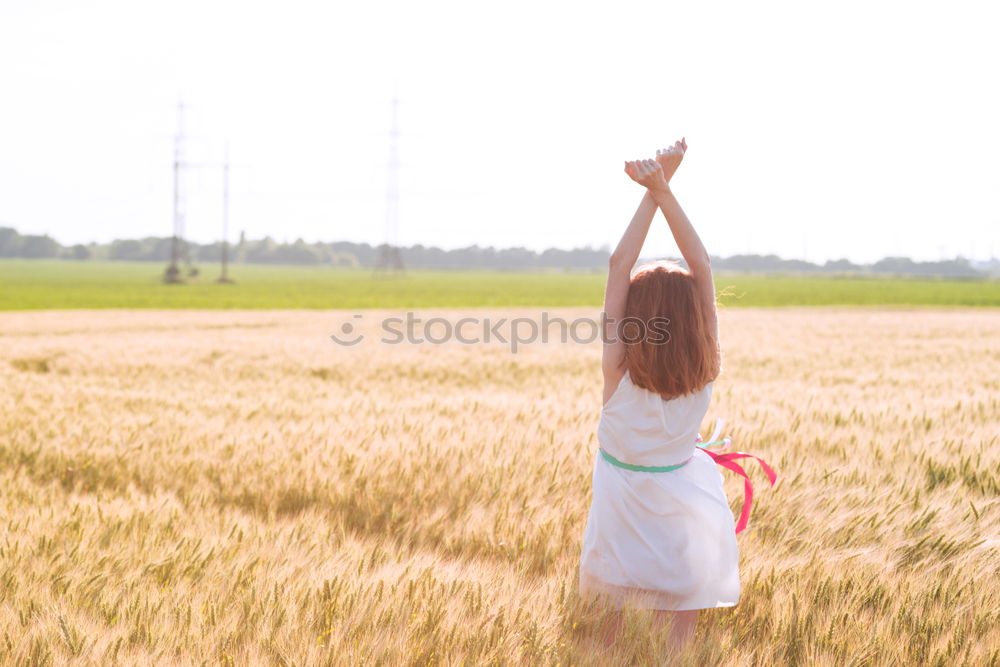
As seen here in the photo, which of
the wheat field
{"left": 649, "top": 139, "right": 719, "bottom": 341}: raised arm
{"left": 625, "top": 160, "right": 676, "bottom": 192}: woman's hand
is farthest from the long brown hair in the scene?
the wheat field

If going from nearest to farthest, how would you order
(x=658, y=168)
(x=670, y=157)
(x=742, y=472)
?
(x=658, y=168), (x=670, y=157), (x=742, y=472)

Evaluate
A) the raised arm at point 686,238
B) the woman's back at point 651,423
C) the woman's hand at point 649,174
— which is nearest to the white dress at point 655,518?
the woman's back at point 651,423

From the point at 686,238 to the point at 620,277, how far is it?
0.23 meters

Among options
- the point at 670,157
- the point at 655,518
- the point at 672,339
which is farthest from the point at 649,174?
the point at 655,518

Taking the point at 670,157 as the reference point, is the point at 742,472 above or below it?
below

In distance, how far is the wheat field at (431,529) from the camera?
1860mm

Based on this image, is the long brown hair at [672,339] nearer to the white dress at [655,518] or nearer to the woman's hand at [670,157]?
the white dress at [655,518]

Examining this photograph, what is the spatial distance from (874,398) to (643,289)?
510 centimetres

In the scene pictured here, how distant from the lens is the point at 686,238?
217cm

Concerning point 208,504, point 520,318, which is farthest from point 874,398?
point 520,318

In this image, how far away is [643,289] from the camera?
2172 mm

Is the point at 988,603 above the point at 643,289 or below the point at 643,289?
below

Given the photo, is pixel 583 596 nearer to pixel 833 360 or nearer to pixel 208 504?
pixel 208 504

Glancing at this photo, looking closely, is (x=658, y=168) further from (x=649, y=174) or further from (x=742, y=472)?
(x=742, y=472)
